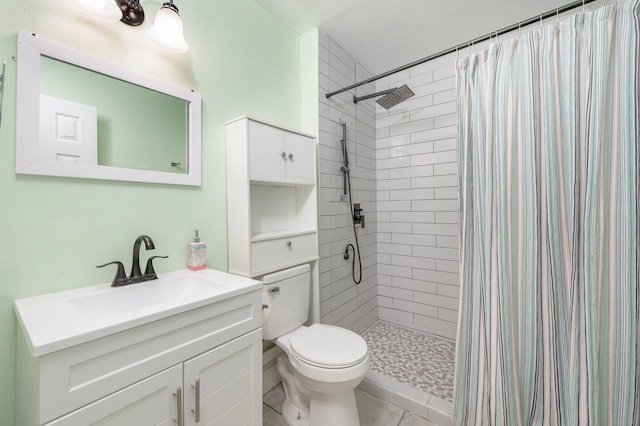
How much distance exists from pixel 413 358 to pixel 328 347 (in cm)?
111

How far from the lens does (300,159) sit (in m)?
1.77

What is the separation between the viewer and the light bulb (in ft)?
3.33

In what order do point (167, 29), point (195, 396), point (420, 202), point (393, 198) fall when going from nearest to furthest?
1. point (195, 396)
2. point (167, 29)
3. point (420, 202)
4. point (393, 198)

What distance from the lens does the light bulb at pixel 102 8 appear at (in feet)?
3.33

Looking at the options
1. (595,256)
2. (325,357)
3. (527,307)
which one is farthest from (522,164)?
(325,357)

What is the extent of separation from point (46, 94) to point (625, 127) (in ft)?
6.94

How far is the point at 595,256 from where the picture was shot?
0.97 metres

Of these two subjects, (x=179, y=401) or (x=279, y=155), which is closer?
→ (x=179, y=401)

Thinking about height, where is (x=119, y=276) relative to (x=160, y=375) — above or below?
above

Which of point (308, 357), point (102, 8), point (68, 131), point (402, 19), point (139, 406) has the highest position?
point (402, 19)

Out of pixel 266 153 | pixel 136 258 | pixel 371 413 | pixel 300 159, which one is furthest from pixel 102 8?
pixel 371 413

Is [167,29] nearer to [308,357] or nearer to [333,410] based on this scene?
[308,357]

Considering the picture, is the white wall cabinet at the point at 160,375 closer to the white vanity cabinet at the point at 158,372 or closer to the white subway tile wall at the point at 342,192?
the white vanity cabinet at the point at 158,372

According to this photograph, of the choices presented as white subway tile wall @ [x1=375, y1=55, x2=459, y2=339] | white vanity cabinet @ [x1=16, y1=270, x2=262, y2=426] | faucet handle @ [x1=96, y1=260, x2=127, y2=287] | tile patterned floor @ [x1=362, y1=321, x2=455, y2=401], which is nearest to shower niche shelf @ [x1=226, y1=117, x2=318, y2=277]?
white vanity cabinet @ [x1=16, y1=270, x2=262, y2=426]
